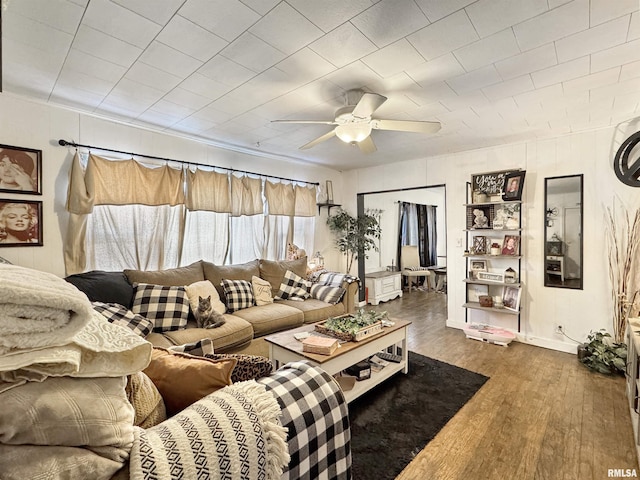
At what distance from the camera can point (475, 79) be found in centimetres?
218

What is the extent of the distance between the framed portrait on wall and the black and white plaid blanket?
109 inches

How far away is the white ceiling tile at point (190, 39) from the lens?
1625 mm

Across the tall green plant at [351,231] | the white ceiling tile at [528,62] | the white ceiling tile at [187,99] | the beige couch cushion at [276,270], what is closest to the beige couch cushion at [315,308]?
the beige couch cushion at [276,270]

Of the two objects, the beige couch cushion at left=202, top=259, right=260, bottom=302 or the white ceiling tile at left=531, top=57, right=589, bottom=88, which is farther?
the beige couch cushion at left=202, top=259, right=260, bottom=302

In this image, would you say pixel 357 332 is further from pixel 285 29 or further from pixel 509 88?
pixel 509 88

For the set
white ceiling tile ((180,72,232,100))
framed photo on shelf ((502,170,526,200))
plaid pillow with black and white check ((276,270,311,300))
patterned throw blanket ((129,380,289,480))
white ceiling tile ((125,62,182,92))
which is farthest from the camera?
plaid pillow with black and white check ((276,270,311,300))

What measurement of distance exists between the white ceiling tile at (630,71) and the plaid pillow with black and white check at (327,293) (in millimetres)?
3034

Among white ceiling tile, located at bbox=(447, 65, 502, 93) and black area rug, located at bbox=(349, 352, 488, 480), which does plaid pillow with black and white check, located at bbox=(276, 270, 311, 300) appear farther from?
white ceiling tile, located at bbox=(447, 65, 502, 93)

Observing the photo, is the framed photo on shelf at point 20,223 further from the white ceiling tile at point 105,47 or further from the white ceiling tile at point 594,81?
the white ceiling tile at point 594,81

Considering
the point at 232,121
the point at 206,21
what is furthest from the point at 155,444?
the point at 232,121

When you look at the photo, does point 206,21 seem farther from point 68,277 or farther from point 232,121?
point 68,277

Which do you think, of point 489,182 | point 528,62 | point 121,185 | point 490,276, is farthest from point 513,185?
point 121,185

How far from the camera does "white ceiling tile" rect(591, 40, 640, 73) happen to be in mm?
1794

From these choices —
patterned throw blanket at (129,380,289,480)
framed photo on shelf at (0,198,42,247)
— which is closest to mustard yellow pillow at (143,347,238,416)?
patterned throw blanket at (129,380,289,480)
